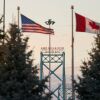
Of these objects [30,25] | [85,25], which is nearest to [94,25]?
[85,25]

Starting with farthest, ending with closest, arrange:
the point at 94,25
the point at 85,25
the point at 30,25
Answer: the point at 85,25 < the point at 94,25 < the point at 30,25

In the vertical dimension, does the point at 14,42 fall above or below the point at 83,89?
above

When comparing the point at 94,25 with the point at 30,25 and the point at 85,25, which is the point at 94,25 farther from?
the point at 30,25

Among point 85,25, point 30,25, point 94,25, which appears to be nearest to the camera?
point 30,25

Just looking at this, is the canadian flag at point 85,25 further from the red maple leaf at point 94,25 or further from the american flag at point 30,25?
the american flag at point 30,25

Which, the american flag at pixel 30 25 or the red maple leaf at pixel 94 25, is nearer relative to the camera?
the american flag at pixel 30 25

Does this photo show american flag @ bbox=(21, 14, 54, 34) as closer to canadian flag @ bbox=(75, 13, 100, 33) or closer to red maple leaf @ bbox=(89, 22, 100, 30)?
canadian flag @ bbox=(75, 13, 100, 33)

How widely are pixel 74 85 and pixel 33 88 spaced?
544cm

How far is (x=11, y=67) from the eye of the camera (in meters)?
33.4

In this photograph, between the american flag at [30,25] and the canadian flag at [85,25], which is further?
the canadian flag at [85,25]

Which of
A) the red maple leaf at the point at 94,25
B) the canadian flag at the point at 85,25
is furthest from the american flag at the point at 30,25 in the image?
the red maple leaf at the point at 94,25

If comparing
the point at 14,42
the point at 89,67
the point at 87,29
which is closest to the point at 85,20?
the point at 87,29

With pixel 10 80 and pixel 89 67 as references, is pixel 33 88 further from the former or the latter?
pixel 89 67

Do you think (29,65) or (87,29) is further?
(87,29)
